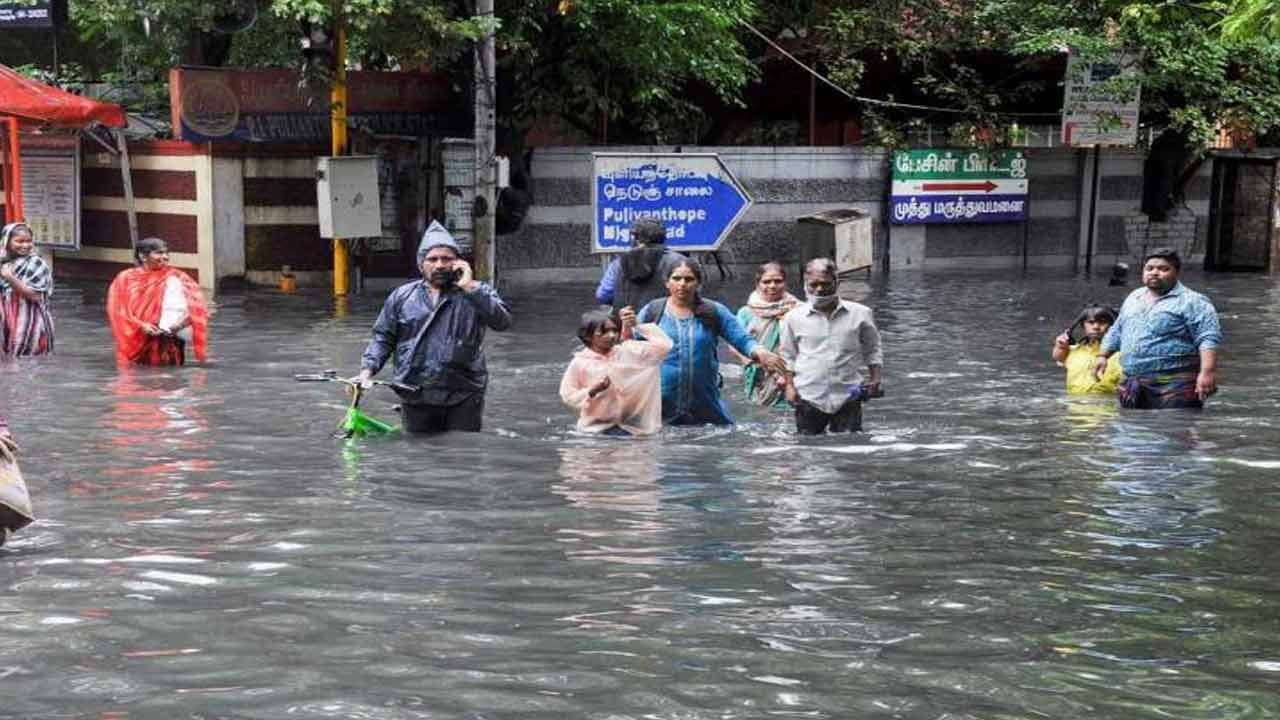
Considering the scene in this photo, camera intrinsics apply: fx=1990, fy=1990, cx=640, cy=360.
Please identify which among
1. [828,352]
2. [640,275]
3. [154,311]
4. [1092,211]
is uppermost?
[1092,211]

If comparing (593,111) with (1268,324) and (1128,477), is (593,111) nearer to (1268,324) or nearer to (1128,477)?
(1268,324)

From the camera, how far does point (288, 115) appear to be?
956 inches

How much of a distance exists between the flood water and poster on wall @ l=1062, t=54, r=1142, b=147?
564 inches

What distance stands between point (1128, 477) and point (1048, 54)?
18.7 meters

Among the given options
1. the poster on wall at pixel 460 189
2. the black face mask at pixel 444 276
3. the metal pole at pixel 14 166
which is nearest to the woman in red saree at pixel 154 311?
the black face mask at pixel 444 276

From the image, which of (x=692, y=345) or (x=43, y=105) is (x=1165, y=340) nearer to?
(x=692, y=345)

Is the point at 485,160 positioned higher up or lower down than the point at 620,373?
higher up

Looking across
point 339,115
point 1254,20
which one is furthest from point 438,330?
point 339,115

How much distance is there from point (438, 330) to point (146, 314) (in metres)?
5.41

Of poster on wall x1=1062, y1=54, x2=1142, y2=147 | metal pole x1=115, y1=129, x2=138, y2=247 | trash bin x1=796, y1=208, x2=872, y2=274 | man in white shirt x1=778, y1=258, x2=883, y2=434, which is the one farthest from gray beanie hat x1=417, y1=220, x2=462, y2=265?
poster on wall x1=1062, y1=54, x2=1142, y2=147

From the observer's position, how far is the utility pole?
898 inches

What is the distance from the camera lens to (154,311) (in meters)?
16.3

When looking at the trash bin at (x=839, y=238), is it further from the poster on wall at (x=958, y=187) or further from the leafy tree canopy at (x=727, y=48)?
the leafy tree canopy at (x=727, y=48)

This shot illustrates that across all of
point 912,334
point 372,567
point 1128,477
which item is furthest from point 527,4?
point 372,567
